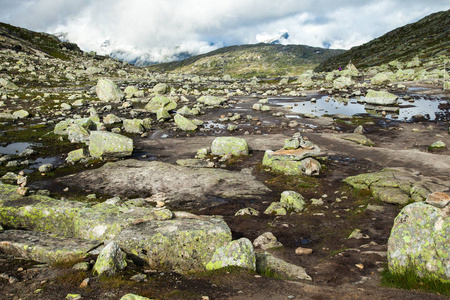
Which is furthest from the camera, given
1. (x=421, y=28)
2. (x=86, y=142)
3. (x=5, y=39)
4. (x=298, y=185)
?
(x=421, y=28)

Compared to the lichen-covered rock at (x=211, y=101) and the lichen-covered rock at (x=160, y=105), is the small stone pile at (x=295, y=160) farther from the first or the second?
the lichen-covered rock at (x=211, y=101)

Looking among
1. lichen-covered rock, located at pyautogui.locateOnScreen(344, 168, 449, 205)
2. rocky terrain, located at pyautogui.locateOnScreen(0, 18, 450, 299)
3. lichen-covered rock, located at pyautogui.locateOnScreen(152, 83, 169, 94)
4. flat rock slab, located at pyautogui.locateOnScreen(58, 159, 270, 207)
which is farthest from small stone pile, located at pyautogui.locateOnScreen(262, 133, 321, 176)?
lichen-covered rock, located at pyautogui.locateOnScreen(152, 83, 169, 94)

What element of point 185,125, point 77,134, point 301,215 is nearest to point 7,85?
point 77,134

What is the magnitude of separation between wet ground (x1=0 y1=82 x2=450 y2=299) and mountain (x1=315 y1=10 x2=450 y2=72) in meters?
124

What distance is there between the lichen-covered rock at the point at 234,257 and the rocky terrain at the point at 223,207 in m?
0.04

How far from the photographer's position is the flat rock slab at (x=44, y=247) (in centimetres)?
877

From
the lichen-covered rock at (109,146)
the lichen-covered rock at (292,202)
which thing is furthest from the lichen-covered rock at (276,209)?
the lichen-covered rock at (109,146)

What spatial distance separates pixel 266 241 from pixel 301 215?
13.4ft

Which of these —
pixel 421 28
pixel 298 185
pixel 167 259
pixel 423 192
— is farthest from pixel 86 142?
pixel 421 28

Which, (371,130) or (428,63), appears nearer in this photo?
(371,130)

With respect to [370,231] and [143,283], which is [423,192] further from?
[143,283]

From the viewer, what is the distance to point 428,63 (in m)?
116

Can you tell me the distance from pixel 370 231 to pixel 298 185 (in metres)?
7.85

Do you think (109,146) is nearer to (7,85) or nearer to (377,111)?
(377,111)
